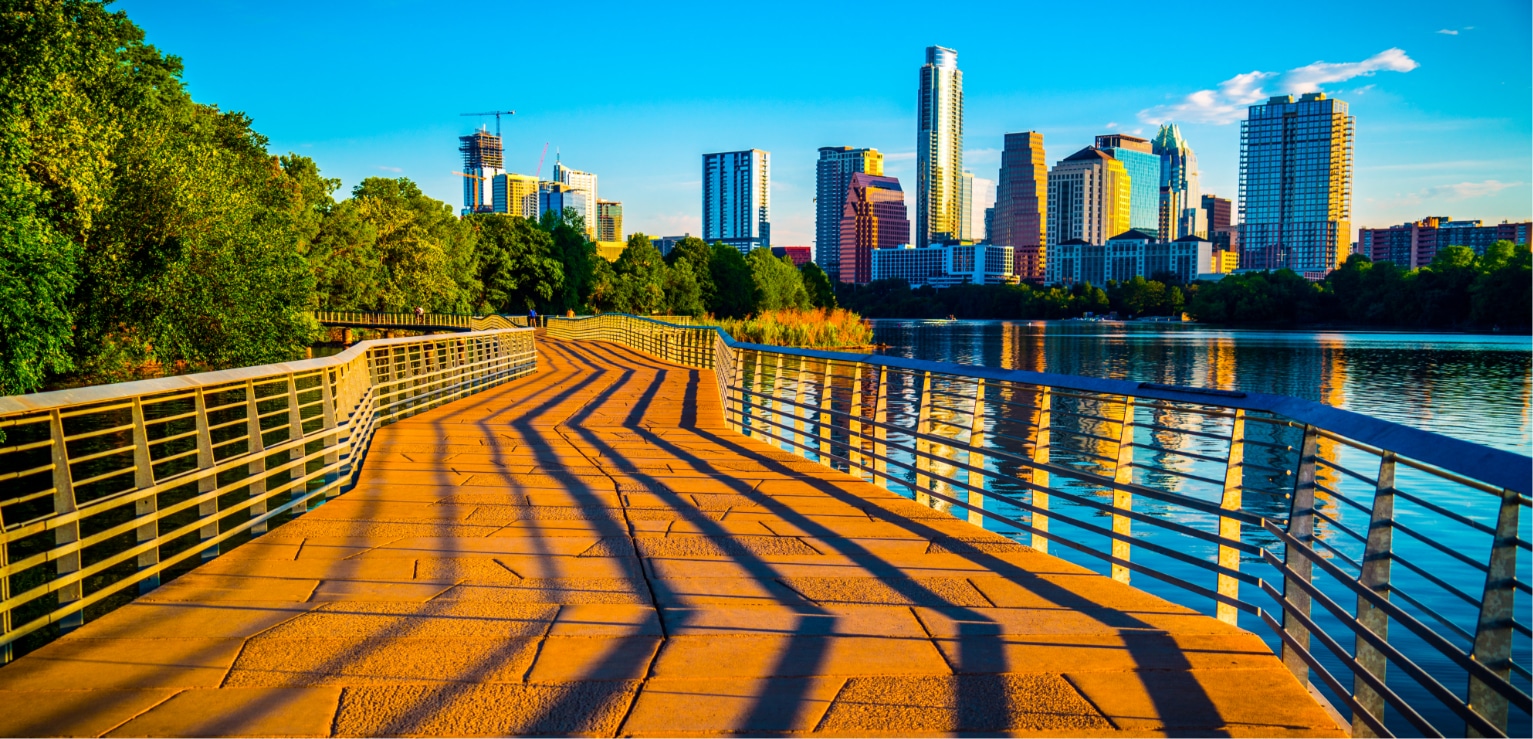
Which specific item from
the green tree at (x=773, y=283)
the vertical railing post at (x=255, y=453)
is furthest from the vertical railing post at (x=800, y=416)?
the green tree at (x=773, y=283)

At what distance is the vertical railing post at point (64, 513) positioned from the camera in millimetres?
4688

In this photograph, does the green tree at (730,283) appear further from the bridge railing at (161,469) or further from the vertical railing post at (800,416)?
the vertical railing post at (800,416)

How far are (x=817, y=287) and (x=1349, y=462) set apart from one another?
13341 cm

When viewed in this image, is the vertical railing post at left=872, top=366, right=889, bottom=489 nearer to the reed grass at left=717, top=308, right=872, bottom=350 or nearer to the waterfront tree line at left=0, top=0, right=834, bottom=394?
the waterfront tree line at left=0, top=0, right=834, bottom=394

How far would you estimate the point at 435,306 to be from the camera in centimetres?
7431

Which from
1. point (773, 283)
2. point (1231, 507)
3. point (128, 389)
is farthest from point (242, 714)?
point (773, 283)

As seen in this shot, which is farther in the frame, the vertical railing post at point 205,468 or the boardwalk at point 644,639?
the vertical railing post at point 205,468

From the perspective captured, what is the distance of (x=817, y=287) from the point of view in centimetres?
15625

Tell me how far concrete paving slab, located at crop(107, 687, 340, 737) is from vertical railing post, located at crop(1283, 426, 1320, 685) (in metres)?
3.43

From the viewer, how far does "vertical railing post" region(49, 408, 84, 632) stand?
4.69 metres

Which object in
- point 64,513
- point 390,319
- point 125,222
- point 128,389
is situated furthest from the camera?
point 390,319

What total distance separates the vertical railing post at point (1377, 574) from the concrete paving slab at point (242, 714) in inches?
131

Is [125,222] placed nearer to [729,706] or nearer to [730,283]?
[729,706]

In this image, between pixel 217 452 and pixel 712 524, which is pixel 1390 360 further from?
pixel 712 524
